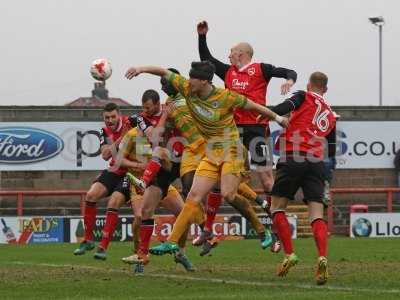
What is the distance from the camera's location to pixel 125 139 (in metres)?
15.2

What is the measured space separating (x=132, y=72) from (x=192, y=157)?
2214mm

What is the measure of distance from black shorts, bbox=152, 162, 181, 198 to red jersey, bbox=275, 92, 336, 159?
235cm

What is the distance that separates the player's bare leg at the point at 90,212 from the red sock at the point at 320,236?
4.37 metres

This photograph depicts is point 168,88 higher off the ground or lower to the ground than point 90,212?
higher

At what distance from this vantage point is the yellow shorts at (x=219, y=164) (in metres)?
12.7

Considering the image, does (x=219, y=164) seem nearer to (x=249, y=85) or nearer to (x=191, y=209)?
(x=191, y=209)

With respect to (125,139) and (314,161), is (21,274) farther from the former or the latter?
(314,161)

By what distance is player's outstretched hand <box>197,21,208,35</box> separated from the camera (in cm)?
1546

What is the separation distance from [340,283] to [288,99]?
2061 mm

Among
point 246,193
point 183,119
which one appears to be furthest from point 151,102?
point 246,193

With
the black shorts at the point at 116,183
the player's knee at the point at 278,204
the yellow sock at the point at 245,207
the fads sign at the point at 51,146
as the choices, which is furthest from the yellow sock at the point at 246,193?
the fads sign at the point at 51,146

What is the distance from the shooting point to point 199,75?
1235 centimetres

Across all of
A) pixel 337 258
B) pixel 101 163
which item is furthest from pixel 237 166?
pixel 101 163

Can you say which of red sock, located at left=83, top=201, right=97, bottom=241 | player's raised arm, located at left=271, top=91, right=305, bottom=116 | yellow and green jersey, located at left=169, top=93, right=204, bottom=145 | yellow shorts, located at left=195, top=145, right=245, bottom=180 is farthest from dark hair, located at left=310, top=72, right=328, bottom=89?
red sock, located at left=83, top=201, right=97, bottom=241
